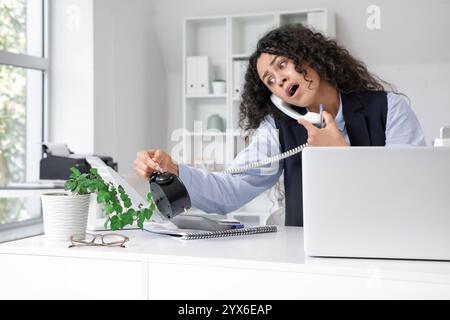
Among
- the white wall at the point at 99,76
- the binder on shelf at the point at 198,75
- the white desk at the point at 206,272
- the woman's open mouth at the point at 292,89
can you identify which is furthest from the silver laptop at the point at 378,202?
the binder on shelf at the point at 198,75

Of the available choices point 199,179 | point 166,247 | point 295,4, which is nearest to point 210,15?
point 295,4

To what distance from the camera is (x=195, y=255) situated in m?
1.02

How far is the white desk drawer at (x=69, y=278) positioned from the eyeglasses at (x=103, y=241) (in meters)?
0.07

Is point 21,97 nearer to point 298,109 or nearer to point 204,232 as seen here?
point 298,109

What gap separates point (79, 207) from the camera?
121 cm

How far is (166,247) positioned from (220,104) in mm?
3544

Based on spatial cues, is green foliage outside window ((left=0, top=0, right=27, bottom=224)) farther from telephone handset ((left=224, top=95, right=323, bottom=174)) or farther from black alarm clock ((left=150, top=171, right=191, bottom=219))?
black alarm clock ((left=150, top=171, right=191, bottom=219))

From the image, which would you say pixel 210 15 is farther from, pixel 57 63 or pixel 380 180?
pixel 380 180

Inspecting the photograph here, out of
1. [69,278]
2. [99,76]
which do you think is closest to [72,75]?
[99,76]

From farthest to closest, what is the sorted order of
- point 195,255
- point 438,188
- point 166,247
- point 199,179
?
1. point 199,179
2. point 166,247
3. point 195,255
4. point 438,188

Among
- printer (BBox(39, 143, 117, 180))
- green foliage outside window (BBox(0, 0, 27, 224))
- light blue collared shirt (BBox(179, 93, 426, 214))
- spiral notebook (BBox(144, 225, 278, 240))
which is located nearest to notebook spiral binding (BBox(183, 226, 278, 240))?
spiral notebook (BBox(144, 225, 278, 240))

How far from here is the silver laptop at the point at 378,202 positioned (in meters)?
0.92

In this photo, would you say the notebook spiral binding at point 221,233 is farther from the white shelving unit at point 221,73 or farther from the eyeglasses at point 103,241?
the white shelving unit at point 221,73
